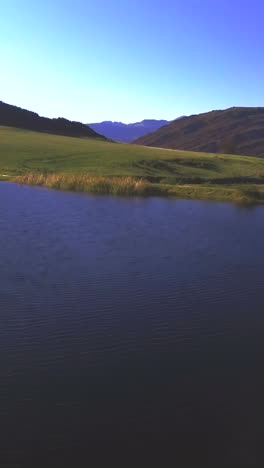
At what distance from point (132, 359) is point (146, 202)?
3491 cm

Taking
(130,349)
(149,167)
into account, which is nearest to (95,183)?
(149,167)

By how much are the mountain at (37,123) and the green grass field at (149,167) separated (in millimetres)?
30446

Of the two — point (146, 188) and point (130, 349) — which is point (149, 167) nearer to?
point (146, 188)

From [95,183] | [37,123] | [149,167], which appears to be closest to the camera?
[95,183]

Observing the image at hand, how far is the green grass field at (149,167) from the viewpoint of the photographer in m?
55.3

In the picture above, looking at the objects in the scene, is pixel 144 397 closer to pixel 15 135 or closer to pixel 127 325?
pixel 127 325

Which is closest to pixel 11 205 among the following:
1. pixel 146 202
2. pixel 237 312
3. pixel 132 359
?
pixel 146 202

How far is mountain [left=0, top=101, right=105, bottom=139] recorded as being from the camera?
11381cm

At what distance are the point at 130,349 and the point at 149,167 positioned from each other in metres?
51.5

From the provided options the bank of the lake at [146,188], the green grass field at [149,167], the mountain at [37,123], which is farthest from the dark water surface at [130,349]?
the mountain at [37,123]

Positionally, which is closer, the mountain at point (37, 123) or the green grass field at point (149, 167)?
the green grass field at point (149, 167)

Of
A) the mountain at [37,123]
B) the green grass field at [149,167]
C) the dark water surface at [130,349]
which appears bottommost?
the dark water surface at [130,349]

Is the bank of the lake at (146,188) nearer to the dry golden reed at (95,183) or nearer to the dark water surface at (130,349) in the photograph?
the dry golden reed at (95,183)

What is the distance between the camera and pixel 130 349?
1562 centimetres
